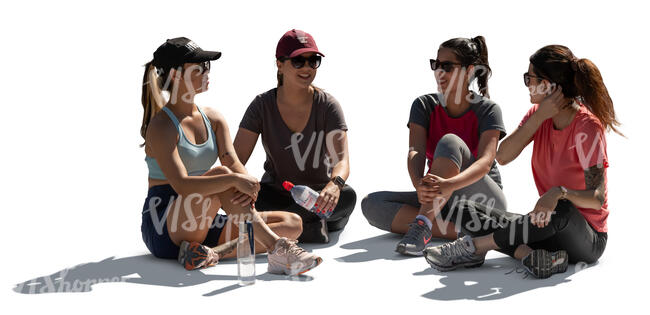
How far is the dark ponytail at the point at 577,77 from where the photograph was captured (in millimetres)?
6211

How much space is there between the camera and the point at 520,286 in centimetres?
607

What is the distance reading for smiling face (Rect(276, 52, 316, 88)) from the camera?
7.20 meters

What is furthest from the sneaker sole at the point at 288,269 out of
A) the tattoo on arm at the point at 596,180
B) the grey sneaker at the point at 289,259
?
the tattoo on arm at the point at 596,180

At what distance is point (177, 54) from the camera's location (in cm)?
651

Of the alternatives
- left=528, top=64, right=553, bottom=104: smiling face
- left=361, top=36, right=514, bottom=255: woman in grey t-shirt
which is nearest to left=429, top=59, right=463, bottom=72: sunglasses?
left=361, top=36, right=514, bottom=255: woman in grey t-shirt

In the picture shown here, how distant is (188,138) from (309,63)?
134cm

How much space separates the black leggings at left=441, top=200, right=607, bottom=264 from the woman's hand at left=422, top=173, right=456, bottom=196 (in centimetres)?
19

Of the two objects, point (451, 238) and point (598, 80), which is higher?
point (598, 80)

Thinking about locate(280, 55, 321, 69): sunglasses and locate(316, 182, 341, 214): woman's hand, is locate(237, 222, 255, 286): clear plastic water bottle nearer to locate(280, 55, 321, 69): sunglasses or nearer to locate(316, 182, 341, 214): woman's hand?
locate(316, 182, 341, 214): woman's hand

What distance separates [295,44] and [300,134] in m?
0.88

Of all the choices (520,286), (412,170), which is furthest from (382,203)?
(520,286)

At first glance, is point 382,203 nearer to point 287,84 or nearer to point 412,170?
point 412,170

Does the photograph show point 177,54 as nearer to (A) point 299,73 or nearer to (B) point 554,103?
(A) point 299,73

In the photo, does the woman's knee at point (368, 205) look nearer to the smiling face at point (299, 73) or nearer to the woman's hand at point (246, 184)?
the smiling face at point (299, 73)
